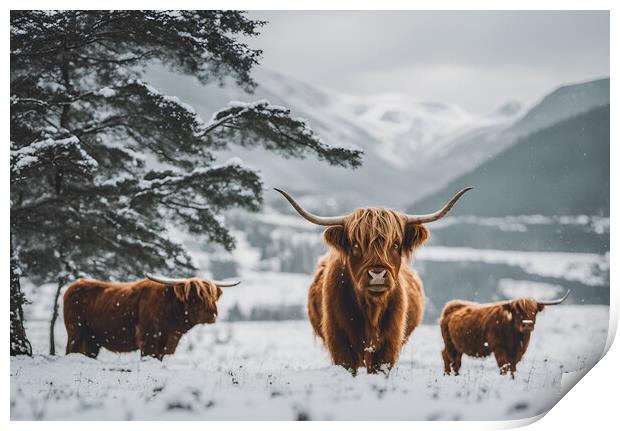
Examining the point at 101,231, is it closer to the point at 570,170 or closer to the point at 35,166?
the point at 35,166

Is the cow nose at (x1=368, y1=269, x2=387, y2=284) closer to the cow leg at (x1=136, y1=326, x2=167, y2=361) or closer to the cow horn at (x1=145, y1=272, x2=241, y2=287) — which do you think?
the cow horn at (x1=145, y1=272, x2=241, y2=287)

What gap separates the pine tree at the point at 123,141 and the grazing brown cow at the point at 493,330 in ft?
5.19

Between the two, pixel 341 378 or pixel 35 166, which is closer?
pixel 341 378

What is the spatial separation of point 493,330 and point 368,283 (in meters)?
1.40

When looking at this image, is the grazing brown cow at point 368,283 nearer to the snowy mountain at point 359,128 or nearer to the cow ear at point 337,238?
the cow ear at point 337,238

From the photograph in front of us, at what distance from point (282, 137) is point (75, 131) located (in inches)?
70.8

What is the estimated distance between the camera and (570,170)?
5.38 metres

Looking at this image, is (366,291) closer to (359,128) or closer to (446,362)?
(446,362)

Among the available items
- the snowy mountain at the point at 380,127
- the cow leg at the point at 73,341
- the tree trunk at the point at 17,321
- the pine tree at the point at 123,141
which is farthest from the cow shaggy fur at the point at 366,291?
the tree trunk at the point at 17,321

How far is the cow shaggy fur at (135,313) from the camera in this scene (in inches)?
216

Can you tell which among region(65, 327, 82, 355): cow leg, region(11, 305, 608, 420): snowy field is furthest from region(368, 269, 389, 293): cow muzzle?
region(65, 327, 82, 355): cow leg

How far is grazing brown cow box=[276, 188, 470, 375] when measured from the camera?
4695 millimetres

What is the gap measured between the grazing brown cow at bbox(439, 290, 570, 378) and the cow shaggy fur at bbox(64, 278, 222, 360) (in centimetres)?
195
